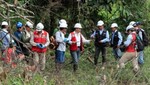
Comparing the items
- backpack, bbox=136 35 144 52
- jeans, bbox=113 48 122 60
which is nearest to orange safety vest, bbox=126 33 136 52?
backpack, bbox=136 35 144 52

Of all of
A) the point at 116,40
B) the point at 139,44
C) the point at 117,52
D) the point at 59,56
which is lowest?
the point at 117,52

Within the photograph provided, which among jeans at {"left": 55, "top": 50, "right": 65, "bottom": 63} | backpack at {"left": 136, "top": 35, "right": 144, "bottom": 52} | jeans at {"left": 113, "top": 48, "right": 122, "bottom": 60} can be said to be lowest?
jeans at {"left": 113, "top": 48, "right": 122, "bottom": 60}

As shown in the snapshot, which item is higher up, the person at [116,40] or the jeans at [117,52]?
the person at [116,40]

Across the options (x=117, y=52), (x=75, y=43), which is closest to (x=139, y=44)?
(x=117, y=52)

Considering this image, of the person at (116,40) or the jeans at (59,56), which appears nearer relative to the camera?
the jeans at (59,56)

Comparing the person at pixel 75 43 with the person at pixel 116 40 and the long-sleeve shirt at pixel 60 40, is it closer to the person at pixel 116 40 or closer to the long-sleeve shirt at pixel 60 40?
the long-sleeve shirt at pixel 60 40

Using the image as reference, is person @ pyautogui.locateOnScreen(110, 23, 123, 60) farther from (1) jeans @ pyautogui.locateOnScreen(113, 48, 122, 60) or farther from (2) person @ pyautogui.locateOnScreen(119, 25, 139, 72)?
(2) person @ pyautogui.locateOnScreen(119, 25, 139, 72)

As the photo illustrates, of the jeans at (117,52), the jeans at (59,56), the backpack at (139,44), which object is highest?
the backpack at (139,44)

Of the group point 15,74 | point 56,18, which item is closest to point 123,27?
point 56,18

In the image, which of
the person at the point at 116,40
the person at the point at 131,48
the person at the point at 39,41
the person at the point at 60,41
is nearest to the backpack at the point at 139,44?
the person at the point at 131,48

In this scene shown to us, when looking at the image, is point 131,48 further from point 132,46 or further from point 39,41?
point 39,41

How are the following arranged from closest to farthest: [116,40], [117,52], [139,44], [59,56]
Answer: [139,44]
[59,56]
[116,40]
[117,52]

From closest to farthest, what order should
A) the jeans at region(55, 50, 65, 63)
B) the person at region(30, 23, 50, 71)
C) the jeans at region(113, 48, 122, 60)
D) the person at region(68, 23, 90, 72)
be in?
the person at region(30, 23, 50, 71) → the jeans at region(55, 50, 65, 63) → the person at region(68, 23, 90, 72) → the jeans at region(113, 48, 122, 60)

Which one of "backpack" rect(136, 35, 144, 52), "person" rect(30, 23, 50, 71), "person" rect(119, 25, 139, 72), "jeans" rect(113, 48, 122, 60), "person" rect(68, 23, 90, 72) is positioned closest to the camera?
"person" rect(119, 25, 139, 72)
